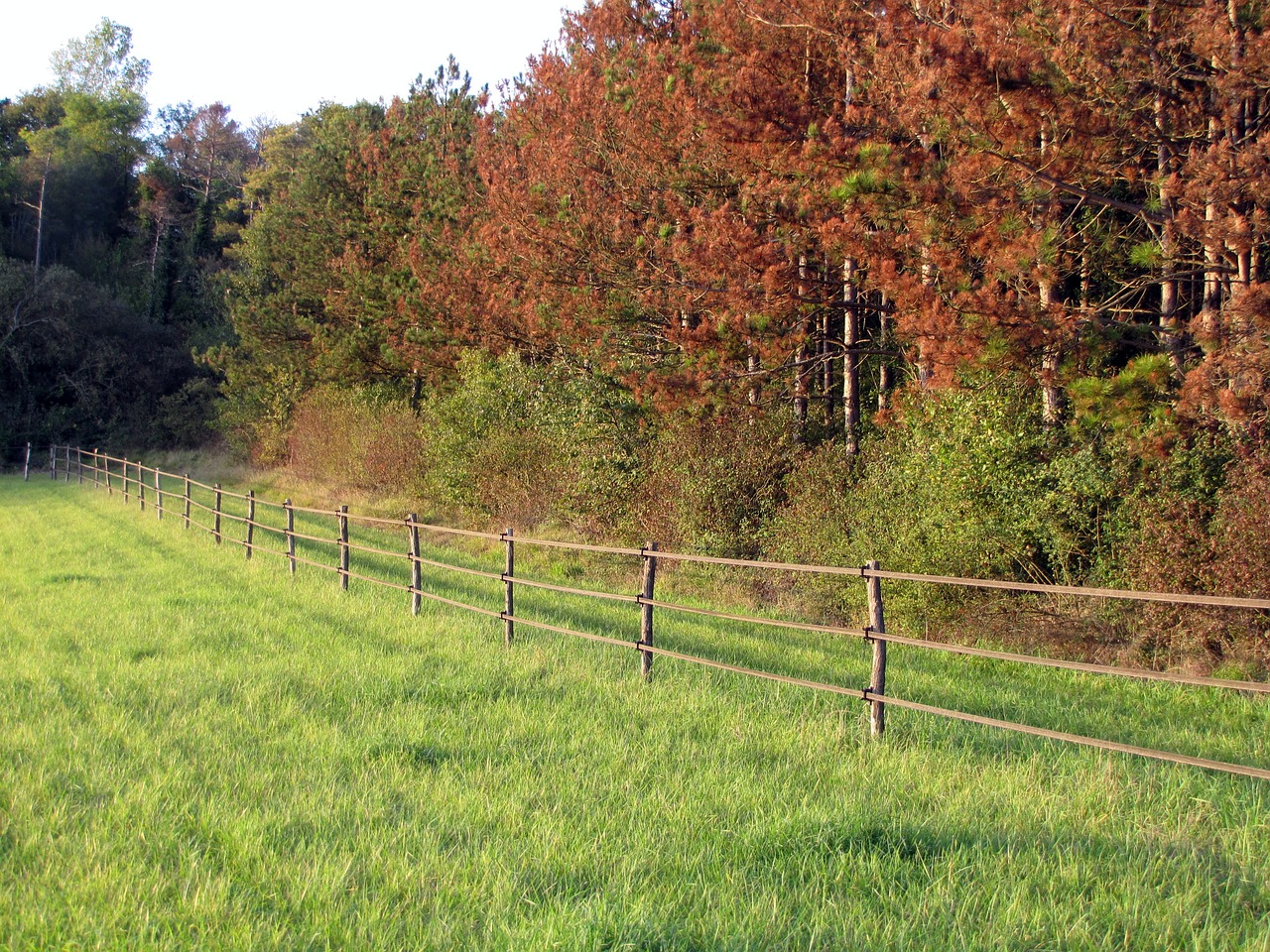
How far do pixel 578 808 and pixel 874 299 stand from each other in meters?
12.5

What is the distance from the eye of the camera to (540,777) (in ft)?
17.1

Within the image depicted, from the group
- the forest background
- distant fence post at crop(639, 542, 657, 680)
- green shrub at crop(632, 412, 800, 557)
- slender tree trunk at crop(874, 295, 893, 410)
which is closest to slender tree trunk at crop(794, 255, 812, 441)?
the forest background

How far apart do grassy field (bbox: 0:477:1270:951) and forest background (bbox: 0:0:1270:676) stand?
2.43m

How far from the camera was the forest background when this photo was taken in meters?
9.52

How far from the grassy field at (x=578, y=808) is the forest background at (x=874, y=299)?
7.98 ft

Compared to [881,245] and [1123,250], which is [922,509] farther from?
[1123,250]

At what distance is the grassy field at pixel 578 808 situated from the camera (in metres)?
3.62

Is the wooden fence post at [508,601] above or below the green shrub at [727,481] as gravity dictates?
below

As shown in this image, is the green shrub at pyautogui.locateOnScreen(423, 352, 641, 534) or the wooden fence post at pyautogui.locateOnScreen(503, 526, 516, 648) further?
the green shrub at pyautogui.locateOnScreen(423, 352, 641, 534)

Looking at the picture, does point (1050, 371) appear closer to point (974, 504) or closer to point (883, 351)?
point (974, 504)

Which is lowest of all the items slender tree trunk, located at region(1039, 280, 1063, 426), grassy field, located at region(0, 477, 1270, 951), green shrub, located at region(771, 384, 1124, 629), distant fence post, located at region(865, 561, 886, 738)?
grassy field, located at region(0, 477, 1270, 951)

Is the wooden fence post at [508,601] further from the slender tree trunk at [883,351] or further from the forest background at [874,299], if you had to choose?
the slender tree trunk at [883,351]

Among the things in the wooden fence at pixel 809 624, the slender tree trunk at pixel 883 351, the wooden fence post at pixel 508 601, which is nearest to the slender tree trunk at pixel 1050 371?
the wooden fence at pixel 809 624

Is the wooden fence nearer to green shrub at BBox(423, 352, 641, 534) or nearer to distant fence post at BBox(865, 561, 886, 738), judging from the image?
distant fence post at BBox(865, 561, 886, 738)
